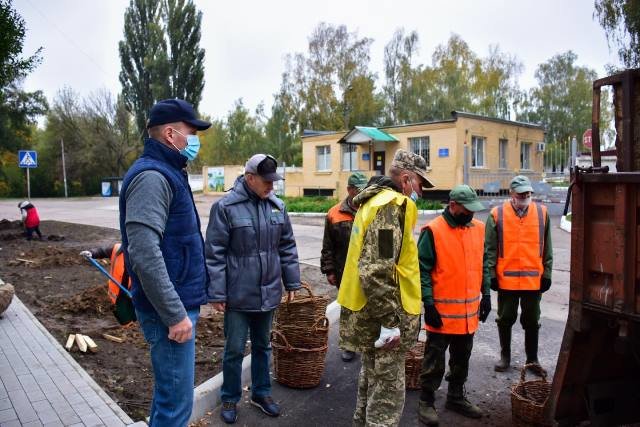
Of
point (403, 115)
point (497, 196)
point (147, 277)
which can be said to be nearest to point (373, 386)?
point (147, 277)

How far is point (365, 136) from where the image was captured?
2738 cm

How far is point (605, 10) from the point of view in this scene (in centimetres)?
2406

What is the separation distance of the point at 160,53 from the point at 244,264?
39271mm

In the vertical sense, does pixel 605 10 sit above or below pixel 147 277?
above

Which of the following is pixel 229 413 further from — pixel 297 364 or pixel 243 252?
pixel 243 252

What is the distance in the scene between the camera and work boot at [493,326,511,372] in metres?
4.94

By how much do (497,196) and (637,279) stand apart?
873 inches

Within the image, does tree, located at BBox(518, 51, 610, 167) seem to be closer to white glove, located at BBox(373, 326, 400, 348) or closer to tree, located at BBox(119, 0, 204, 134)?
tree, located at BBox(119, 0, 204, 134)

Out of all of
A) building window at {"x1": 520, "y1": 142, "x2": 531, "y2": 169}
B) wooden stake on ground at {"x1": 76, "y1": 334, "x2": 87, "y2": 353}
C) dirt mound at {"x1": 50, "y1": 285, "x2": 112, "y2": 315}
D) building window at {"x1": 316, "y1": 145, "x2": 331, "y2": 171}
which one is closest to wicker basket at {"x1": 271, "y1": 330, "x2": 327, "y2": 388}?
wooden stake on ground at {"x1": 76, "y1": 334, "x2": 87, "y2": 353}

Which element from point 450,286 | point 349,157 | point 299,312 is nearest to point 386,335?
point 450,286

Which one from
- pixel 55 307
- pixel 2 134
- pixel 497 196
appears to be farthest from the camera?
pixel 2 134

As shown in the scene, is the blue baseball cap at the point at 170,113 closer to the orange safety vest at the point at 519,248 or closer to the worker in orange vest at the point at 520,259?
the worker in orange vest at the point at 520,259

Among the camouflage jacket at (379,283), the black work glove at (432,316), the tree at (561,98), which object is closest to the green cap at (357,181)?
the black work glove at (432,316)

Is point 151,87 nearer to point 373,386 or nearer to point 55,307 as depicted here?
point 55,307
